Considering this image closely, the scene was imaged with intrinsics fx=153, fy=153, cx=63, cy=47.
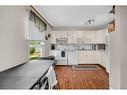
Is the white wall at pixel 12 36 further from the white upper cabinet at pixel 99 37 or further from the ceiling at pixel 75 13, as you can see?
the white upper cabinet at pixel 99 37

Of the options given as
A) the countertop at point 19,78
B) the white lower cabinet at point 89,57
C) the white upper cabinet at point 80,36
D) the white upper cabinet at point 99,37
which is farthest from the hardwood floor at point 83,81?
the white upper cabinet at point 80,36

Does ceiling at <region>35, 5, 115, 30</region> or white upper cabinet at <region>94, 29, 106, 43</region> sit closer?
ceiling at <region>35, 5, 115, 30</region>

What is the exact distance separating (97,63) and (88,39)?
5.14 feet

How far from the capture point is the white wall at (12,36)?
2.54 metres

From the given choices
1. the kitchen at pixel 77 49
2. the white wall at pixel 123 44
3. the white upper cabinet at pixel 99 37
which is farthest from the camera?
the kitchen at pixel 77 49

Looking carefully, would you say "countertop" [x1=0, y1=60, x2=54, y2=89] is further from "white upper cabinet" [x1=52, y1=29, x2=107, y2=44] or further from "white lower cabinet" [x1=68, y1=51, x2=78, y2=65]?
"white upper cabinet" [x1=52, y1=29, x2=107, y2=44]

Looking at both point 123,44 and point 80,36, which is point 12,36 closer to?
point 123,44

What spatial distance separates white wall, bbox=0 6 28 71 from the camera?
2.54m

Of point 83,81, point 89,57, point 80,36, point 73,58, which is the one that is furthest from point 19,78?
point 80,36

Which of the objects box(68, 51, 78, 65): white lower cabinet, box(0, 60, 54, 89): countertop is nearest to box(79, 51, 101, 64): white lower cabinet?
box(68, 51, 78, 65): white lower cabinet

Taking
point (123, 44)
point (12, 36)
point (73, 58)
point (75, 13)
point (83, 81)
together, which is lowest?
point (83, 81)

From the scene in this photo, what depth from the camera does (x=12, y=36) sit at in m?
2.96
